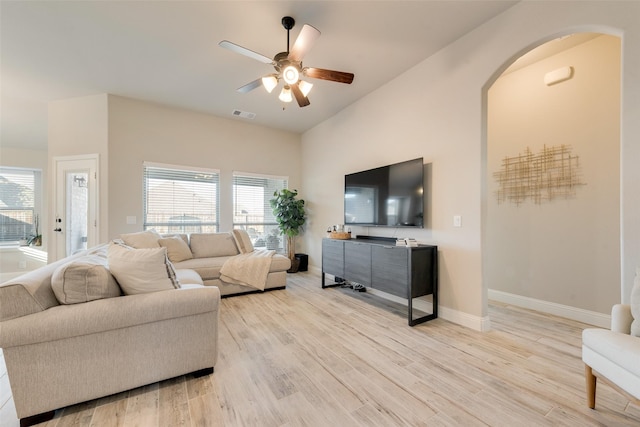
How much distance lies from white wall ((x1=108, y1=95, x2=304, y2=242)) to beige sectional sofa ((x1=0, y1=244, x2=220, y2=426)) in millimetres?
2799

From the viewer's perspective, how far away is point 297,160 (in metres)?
5.95

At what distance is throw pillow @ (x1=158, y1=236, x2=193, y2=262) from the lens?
3828 millimetres

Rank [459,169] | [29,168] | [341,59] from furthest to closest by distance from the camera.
A: [29,168] → [341,59] → [459,169]

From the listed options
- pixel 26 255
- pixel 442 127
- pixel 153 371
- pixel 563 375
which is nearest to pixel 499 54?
pixel 442 127

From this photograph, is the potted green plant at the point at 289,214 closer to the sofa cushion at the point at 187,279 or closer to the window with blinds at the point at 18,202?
the sofa cushion at the point at 187,279

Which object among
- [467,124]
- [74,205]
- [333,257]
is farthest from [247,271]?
Result: [467,124]

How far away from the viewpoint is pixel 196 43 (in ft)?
9.35

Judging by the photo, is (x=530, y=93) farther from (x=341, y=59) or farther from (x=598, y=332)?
(x=598, y=332)

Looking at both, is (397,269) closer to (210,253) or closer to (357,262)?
(357,262)

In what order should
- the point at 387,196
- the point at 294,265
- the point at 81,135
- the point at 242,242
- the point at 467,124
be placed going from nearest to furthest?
1. the point at 467,124
2. the point at 387,196
3. the point at 81,135
4. the point at 242,242
5. the point at 294,265

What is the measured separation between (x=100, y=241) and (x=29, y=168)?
10.8ft

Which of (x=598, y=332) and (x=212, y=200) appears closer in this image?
(x=598, y=332)

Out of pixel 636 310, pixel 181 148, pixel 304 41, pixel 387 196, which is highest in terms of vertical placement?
pixel 304 41

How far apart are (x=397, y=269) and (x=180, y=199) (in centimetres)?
405
